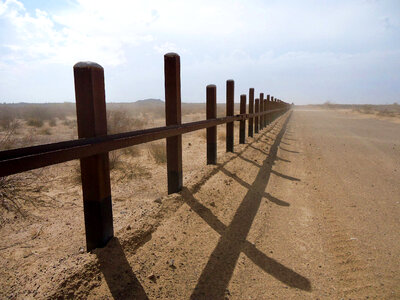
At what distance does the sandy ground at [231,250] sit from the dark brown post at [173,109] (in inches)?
10.2

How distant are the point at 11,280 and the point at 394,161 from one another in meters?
7.03

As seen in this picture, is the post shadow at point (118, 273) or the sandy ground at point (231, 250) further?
the sandy ground at point (231, 250)

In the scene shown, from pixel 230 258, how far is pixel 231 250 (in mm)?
121

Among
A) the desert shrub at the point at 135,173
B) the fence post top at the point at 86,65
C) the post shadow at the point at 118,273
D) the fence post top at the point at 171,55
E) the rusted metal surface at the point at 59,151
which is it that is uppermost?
the fence post top at the point at 171,55

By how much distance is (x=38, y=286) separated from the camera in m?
1.76

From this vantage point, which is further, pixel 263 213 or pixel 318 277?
pixel 263 213

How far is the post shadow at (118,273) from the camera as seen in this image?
5.62ft

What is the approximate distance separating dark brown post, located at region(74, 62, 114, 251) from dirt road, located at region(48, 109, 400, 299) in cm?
19

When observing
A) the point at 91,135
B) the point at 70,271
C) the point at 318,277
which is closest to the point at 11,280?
the point at 70,271

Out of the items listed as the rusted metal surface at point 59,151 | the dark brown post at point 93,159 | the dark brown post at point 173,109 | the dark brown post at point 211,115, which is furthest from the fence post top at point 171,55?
the dark brown post at point 211,115

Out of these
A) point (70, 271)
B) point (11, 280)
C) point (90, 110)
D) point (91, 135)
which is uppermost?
point (90, 110)

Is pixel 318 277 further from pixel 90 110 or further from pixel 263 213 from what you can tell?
pixel 90 110

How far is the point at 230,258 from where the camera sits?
2.20m

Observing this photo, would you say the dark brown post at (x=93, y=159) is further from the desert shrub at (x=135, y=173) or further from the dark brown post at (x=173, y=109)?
the desert shrub at (x=135, y=173)
